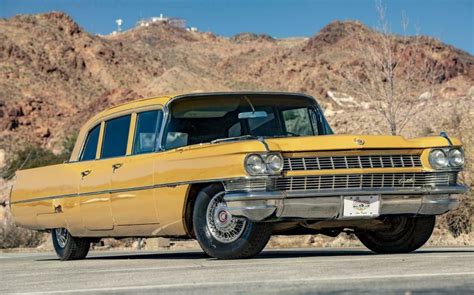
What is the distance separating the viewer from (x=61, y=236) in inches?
500

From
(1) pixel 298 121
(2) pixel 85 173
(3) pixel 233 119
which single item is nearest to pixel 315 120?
(1) pixel 298 121

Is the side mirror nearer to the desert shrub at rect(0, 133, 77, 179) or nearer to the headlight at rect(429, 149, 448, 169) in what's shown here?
the headlight at rect(429, 149, 448, 169)

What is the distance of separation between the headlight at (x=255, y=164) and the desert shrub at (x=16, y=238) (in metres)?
13.2

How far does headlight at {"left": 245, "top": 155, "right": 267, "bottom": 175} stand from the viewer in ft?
30.0

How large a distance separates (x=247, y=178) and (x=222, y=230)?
2.37ft

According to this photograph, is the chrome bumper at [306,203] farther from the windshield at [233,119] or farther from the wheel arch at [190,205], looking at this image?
the windshield at [233,119]

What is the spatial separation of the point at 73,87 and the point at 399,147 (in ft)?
223

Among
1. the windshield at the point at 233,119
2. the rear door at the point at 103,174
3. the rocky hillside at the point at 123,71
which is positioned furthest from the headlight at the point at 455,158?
the rocky hillside at the point at 123,71

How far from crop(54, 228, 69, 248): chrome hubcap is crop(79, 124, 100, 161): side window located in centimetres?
95

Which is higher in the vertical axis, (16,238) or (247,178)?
(247,178)

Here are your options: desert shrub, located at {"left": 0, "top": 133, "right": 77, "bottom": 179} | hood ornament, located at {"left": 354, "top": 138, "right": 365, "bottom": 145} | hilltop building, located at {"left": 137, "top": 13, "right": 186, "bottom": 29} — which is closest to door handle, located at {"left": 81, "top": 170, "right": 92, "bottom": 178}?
hood ornament, located at {"left": 354, "top": 138, "right": 365, "bottom": 145}

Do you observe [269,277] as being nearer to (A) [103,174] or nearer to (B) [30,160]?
(A) [103,174]

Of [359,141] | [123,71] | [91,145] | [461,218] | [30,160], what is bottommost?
[461,218]

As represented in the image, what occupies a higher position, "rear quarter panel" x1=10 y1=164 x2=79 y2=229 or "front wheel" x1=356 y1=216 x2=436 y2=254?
"rear quarter panel" x1=10 y1=164 x2=79 y2=229
